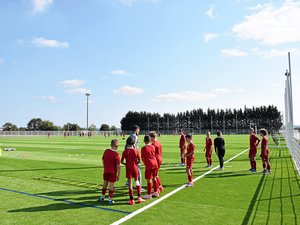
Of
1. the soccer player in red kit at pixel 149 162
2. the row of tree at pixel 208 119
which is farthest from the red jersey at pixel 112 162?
the row of tree at pixel 208 119

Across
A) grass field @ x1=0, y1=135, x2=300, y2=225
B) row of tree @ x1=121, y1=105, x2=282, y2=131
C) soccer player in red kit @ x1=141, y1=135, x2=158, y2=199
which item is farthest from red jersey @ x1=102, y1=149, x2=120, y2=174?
row of tree @ x1=121, y1=105, x2=282, y2=131

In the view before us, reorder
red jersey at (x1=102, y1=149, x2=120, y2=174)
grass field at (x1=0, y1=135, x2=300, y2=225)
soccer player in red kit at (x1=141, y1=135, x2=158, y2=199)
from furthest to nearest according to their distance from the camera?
soccer player in red kit at (x1=141, y1=135, x2=158, y2=199)
red jersey at (x1=102, y1=149, x2=120, y2=174)
grass field at (x1=0, y1=135, x2=300, y2=225)

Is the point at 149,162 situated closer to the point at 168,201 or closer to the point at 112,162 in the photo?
the point at 112,162

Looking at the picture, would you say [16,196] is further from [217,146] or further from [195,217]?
[217,146]

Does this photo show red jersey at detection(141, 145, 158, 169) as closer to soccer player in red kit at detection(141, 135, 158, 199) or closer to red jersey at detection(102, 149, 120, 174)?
soccer player in red kit at detection(141, 135, 158, 199)

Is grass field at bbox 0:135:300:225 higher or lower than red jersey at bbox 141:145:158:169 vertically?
lower

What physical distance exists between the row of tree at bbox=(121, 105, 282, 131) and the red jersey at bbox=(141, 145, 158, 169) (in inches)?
4929

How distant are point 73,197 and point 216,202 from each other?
4.25 m

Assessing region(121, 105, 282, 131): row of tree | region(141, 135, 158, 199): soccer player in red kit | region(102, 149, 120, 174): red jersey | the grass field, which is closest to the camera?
the grass field

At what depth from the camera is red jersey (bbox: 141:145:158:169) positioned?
320 inches

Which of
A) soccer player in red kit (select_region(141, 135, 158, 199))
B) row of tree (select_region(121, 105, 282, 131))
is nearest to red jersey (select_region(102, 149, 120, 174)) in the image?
soccer player in red kit (select_region(141, 135, 158, 199))

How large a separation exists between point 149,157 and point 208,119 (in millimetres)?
141796

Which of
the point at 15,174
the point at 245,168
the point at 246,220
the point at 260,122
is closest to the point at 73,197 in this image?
the point at 246,220

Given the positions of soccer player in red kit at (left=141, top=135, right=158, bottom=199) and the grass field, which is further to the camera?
soccer player in red kit at (left=141, top=135, right=158, bottom=199)
